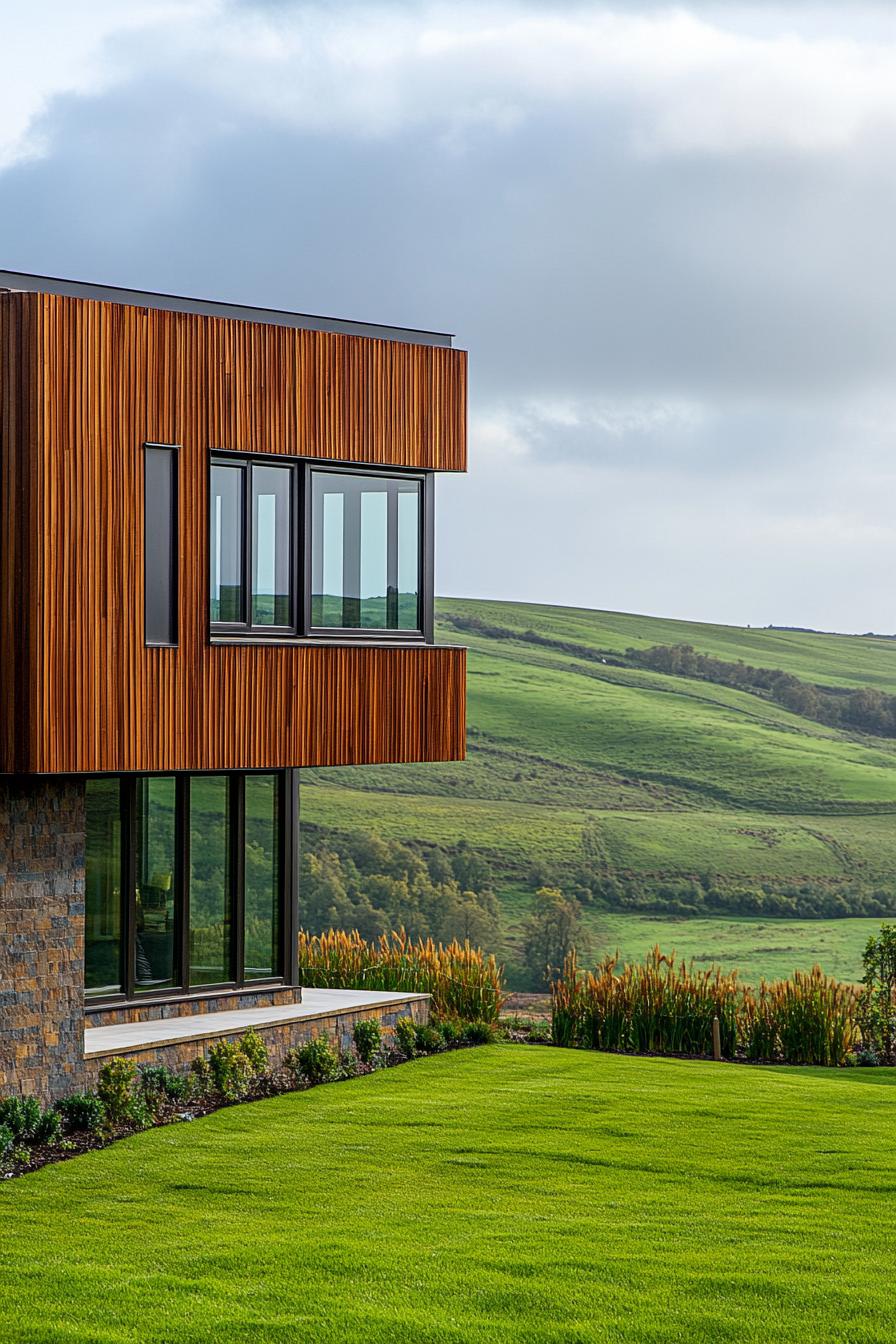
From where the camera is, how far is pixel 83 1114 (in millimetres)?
12586

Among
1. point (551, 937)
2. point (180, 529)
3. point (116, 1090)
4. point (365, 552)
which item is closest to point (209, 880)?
point (116, 1090)

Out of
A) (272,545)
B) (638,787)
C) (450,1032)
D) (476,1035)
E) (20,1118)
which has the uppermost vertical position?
(272,545)

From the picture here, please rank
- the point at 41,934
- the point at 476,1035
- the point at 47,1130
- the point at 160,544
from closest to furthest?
the point at 47,1130 < the point at 41,934 < the point at 160,544 < the point at 476,1035

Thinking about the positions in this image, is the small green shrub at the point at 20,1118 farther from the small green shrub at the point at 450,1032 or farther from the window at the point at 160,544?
the small green shrub at the point at 450,1032

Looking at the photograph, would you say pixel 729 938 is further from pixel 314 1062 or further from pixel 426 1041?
pixel 314 1062

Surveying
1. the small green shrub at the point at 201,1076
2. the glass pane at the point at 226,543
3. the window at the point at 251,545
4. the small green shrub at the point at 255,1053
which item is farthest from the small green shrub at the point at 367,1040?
the glass pane at the point at 226,543

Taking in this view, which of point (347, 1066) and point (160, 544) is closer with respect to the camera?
point (160, 544)

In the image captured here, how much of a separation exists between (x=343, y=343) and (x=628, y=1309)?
354 inches

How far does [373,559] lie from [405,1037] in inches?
183

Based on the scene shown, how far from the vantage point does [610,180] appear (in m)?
30.7

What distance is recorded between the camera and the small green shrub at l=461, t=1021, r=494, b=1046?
17656mm

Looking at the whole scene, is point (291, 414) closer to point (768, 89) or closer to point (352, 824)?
point (768, 89)

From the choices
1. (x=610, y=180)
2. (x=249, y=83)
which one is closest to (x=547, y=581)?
(x=610, y=180)

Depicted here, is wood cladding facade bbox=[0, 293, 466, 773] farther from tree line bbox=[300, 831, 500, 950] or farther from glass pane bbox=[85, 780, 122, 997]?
tree line bbox=[300, 831, 500, 950]
